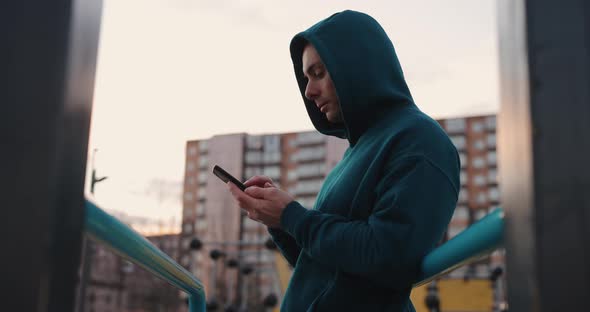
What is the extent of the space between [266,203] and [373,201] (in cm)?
19

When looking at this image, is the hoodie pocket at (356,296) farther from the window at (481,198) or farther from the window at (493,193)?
the window at (493,193)

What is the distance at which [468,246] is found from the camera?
660 mm

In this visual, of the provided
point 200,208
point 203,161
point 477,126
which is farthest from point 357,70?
point 200,208

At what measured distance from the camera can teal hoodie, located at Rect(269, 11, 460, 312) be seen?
918mm

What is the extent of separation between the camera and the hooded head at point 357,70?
122cm

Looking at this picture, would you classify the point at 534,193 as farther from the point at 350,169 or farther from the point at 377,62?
the point at 377,62

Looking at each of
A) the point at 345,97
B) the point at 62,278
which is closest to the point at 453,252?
the point at 62,278

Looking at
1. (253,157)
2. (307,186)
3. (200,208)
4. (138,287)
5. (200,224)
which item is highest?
(253,157)

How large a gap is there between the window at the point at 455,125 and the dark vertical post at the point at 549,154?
5097 cm

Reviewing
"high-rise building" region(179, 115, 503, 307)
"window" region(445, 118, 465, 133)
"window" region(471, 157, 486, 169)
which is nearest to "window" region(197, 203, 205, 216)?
"high-rise building" region(179, 115, 503, 307)

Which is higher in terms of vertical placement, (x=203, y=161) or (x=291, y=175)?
(x=203, y=161)

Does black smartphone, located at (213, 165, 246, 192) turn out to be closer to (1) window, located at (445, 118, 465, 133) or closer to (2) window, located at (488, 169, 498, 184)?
(1) window, located at (445, 118, 465, 133)

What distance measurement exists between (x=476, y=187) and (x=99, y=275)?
31.2 metres

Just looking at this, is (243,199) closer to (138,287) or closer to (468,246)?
(468,246)
